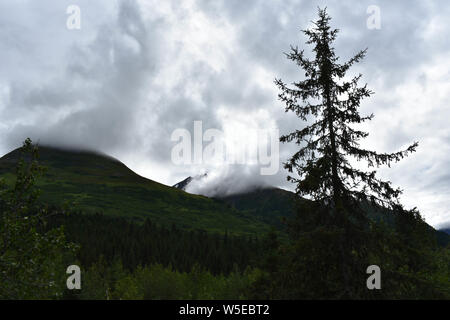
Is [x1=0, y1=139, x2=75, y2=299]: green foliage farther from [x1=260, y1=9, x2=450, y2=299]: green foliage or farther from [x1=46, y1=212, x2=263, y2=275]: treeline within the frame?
[x1=46, y1=212, x2=263, y2=275]: treeline

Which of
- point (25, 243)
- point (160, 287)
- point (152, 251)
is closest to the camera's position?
point (25, 243)

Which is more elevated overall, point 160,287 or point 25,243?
point 25,243

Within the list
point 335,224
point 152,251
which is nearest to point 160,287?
point 335,224

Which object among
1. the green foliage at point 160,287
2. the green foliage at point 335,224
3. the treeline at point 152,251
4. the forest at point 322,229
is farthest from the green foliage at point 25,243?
the treeline at point 152,251

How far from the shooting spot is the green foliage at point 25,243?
408 inches

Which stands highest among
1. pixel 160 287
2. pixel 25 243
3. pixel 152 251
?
pixel 25 243

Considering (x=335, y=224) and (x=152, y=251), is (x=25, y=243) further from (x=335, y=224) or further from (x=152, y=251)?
(x=152, y=251)

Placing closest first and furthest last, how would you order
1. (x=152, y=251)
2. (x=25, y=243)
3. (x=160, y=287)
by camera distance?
(x=25, y=243), (x=160, y=287), (x=152, y=251)

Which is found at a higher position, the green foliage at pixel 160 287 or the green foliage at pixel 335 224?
the green foliage at pixel 335 224

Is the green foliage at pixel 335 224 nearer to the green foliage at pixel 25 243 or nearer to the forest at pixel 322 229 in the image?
the forest at pixel 322 229

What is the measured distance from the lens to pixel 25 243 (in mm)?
10969

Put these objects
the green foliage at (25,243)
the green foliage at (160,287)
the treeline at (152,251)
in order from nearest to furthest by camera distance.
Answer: the green foliage at (25,243) → the green foliage at (160,287) → the treeline at (152,251)

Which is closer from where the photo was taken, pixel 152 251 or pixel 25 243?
pixel 25 243

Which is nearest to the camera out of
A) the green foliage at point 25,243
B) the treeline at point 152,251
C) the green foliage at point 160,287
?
the green foliage at point 25,243
